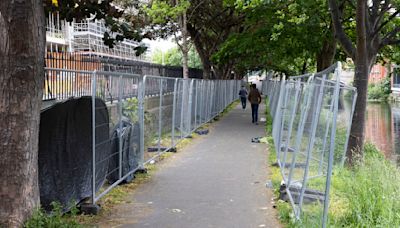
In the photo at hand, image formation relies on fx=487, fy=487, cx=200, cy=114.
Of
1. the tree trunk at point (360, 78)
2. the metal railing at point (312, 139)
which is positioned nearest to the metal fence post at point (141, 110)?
the metal railing at point (312, 139)

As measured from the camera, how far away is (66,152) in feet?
20.4

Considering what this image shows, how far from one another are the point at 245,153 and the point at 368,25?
4362mm

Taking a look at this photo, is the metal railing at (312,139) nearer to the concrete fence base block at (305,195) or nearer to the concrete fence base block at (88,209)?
the concrete fence base block at (305,195)

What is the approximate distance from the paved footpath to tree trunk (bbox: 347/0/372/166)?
2149mm

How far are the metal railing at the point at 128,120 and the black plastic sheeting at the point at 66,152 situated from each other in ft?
0.33

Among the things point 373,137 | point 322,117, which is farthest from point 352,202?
point 373,137

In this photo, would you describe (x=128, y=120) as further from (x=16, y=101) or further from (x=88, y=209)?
(x=16, y=101)

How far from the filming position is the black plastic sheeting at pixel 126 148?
790 cm

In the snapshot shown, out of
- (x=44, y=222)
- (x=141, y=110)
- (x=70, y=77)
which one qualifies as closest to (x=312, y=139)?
(x=44, y=222)

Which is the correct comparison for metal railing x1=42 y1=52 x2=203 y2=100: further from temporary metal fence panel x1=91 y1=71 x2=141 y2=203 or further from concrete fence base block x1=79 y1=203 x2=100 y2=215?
concrete fence base block x1=79 y1=203 x2=100 y2=215

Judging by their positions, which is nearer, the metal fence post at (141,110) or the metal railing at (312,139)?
the metal railing at (312,139)

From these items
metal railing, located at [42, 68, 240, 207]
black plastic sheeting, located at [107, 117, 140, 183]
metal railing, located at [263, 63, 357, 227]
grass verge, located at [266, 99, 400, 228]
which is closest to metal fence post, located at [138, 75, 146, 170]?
metal railing, located at [42, 68, 240, 207]

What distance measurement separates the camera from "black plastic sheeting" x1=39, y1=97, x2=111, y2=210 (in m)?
6.09

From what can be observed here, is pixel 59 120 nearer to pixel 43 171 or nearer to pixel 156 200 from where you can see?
pixel 43 171
